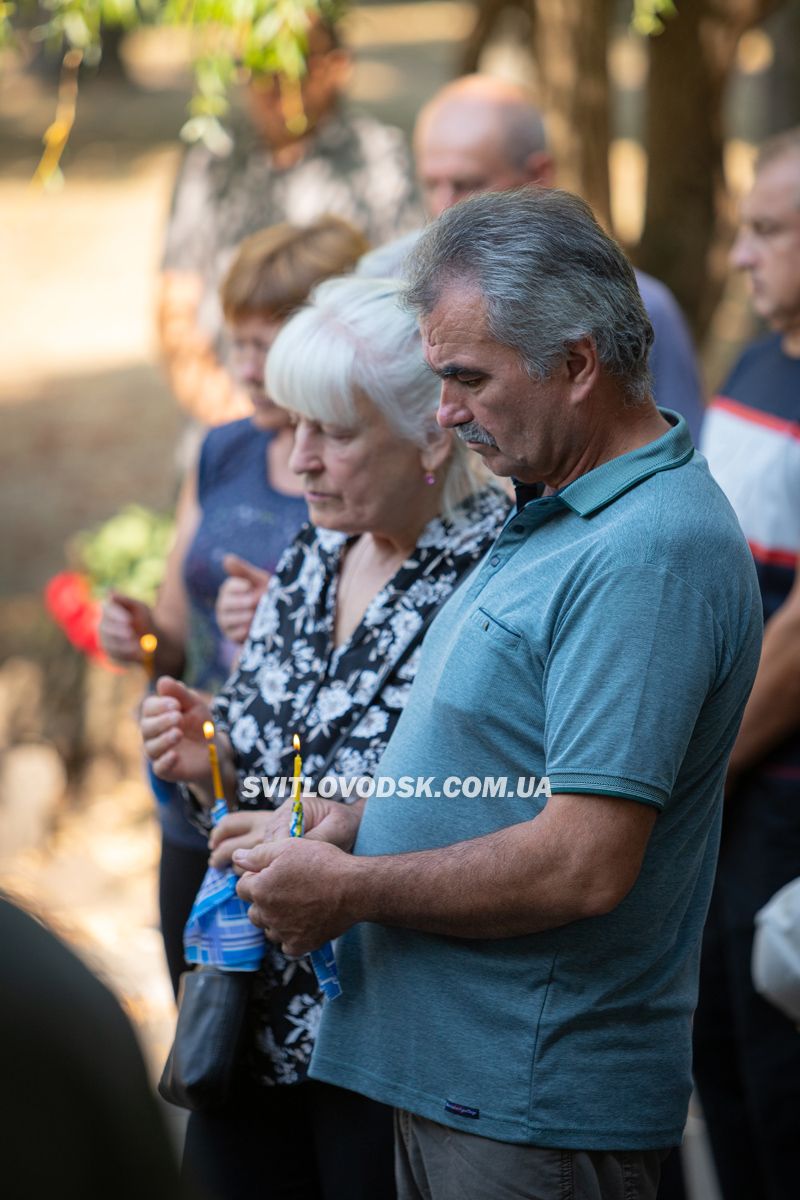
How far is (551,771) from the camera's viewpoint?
1.58m

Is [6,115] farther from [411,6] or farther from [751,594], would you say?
[751,594]

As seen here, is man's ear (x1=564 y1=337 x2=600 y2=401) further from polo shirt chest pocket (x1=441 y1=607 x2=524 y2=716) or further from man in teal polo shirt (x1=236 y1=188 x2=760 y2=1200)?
polo shirt chest pocket (x1=441 y1=607 x2=524 y2=716)

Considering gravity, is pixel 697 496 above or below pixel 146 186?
above

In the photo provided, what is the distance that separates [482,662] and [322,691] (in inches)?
20.9

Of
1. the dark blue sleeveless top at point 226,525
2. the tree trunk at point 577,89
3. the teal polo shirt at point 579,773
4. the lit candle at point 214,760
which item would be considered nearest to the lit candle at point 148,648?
the dark blue sleeveless top at point 226,525

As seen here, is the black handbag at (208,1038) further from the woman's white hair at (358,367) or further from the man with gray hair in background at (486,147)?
the man with gray hair in background at (486,147)

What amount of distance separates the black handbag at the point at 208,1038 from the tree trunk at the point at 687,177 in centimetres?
421

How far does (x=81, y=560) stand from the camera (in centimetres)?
529

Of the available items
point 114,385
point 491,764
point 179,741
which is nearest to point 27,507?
point 114,385

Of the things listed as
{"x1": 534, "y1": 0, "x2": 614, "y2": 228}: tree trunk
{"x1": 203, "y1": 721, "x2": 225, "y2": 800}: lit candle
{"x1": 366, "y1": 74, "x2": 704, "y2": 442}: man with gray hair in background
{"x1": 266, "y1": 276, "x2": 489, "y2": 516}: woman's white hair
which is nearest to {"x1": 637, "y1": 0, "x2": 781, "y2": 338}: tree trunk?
{"x1": 534, "y1": 0, "x2": 614, "y2": 228}: tree trunk

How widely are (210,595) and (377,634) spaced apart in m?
0.83

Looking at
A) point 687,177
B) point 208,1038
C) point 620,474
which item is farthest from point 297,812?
point 687,177

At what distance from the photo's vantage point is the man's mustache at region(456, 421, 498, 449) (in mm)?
1705

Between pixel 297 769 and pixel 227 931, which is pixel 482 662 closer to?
pixel 297 769
